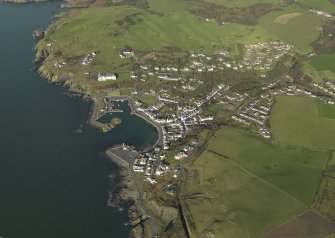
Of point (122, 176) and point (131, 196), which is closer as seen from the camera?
point (131, 196)

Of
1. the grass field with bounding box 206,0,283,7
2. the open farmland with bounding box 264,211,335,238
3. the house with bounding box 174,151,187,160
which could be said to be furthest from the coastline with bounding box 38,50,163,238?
the grass field with bounding box 206,0,283,7

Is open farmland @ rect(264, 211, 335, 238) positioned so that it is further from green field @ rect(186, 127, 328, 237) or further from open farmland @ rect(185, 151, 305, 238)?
green field @ rect(186, 127, 328, 237)

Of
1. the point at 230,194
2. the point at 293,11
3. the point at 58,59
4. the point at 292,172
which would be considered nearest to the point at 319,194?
the point at 292,172

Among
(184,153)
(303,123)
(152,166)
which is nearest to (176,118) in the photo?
(184,153)

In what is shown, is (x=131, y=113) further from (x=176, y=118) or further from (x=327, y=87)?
(x=327, y=87)

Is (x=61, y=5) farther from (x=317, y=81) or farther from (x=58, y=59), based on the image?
(x=317, y=81)

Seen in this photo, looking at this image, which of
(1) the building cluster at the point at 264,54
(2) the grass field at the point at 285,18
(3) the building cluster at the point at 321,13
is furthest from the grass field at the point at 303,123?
(3) the building cluster at the point at 321,13

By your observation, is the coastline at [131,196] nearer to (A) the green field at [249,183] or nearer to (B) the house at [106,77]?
(A) the green field at [249,183]
